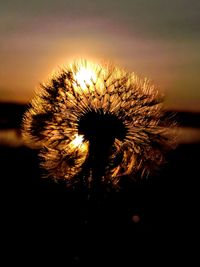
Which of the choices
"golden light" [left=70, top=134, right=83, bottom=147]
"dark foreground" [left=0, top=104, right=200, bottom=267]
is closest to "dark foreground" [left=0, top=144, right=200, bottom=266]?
"dark foreground" [left=0, top=104, right=200, bottom=267]

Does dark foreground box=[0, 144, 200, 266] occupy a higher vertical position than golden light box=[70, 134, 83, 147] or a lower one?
lower

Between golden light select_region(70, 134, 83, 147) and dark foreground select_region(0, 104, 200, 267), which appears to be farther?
golden light select_region(70, 134, 83, 147)

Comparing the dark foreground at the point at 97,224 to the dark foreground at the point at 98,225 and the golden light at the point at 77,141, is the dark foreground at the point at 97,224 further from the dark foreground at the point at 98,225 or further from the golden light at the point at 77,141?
the golden light at the point at 77,141

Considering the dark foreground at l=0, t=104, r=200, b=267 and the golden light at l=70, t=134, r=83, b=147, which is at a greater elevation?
the golden light at l=70, t=134, r=83, b=147

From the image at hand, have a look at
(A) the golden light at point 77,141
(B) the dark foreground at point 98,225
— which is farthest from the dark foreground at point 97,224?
(A) the golden light at point 77,141

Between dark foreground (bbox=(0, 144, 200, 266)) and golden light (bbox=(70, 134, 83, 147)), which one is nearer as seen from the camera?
dark foreground (bbox=(0, 144, 200, 266))

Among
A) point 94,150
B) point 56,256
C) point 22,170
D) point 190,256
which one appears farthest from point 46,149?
point 22,170

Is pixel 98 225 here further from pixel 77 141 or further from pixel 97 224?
pixel 77 141

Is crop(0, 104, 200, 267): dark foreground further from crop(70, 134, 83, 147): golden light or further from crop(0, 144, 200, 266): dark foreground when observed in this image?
crop(70, 134, 83, 147): golden light
